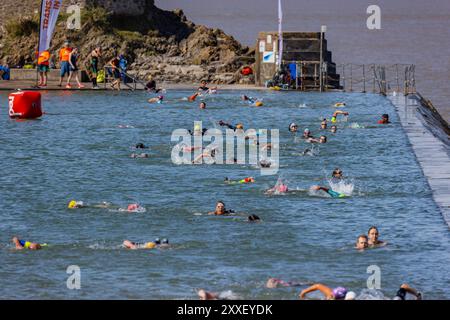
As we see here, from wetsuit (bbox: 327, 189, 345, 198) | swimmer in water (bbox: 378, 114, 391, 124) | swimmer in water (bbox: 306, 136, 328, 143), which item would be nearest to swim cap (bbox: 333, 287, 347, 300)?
wetsuit (bbox: 327, 189, 345, 198)

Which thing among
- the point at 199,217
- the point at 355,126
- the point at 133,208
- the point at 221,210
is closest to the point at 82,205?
the point at 133,208

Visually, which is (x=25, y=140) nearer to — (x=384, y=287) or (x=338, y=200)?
(x=338, y=200)

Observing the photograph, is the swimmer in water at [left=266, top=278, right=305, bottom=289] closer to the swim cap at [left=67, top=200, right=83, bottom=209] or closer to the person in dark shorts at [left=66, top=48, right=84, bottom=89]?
the swim cap at [left=67, top=200, right=83, bottom=209]

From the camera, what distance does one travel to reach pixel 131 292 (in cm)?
2692

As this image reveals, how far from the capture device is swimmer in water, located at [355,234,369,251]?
30.5 metres

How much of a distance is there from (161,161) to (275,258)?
53.5ft

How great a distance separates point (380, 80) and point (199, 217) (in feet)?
125

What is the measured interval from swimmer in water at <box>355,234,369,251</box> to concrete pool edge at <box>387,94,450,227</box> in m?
3.51

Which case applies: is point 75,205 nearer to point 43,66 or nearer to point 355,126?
point 355,126

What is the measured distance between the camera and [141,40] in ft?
260

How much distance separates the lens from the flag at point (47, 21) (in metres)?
66.1

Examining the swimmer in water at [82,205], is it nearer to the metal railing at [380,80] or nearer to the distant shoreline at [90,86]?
the distant shoreline at [90,86]
